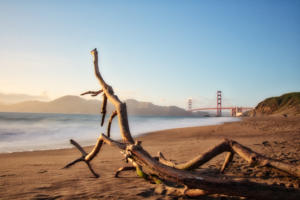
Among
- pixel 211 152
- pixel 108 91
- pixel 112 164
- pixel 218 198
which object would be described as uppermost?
pixel 108 91

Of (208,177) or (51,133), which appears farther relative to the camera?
(51,133)

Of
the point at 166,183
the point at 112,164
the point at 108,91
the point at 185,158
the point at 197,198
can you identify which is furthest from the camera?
the point at 185,158

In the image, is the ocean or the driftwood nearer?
the driftwood

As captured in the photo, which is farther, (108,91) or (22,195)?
(108,91)

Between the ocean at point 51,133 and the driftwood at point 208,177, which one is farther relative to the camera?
the ocean at point 51,133

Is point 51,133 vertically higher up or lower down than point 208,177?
lower down

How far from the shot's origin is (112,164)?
13.4ft

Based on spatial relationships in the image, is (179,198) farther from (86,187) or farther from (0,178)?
(0,178)

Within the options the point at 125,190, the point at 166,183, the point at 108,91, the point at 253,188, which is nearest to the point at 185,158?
the point at 166,183

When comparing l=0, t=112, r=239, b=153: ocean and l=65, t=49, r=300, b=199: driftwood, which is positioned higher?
l=65, t=49, r=300, b=199: driftwood

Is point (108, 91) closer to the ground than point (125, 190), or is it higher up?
higher up

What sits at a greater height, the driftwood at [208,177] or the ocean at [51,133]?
the driftwood at [208,177]

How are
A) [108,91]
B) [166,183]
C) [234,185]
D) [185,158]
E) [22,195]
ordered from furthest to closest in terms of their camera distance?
[185,158], [108,91], [166,183], [22,195], [234,185]

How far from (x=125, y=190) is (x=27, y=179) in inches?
68.6
